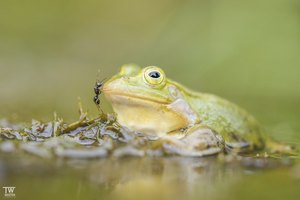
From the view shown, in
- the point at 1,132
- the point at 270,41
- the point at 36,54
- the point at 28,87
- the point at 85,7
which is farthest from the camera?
the point at 85,7

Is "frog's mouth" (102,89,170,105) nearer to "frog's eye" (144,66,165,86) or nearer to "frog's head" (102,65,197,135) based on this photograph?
"frog's head" (102,65,197,135)

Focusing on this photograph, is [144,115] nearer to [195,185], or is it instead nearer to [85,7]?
[195,185]

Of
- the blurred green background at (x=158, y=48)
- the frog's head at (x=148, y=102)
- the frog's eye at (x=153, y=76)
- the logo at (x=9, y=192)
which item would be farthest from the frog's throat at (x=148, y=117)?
the blurred green background at (x=158, y=48)

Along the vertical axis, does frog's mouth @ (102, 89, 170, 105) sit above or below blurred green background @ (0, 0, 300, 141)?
below

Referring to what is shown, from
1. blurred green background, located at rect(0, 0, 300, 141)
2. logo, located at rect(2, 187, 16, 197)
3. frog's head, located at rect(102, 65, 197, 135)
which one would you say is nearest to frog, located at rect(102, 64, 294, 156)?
frog's head, located at rect(102, 65, 197, 135)

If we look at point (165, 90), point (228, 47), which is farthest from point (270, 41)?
point (165, 90)

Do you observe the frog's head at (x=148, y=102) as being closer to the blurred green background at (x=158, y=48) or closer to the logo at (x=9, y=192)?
the logo at (x=9, y=192)

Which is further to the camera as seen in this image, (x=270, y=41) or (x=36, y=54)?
(x=36, y=54)

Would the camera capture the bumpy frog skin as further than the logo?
Yes
